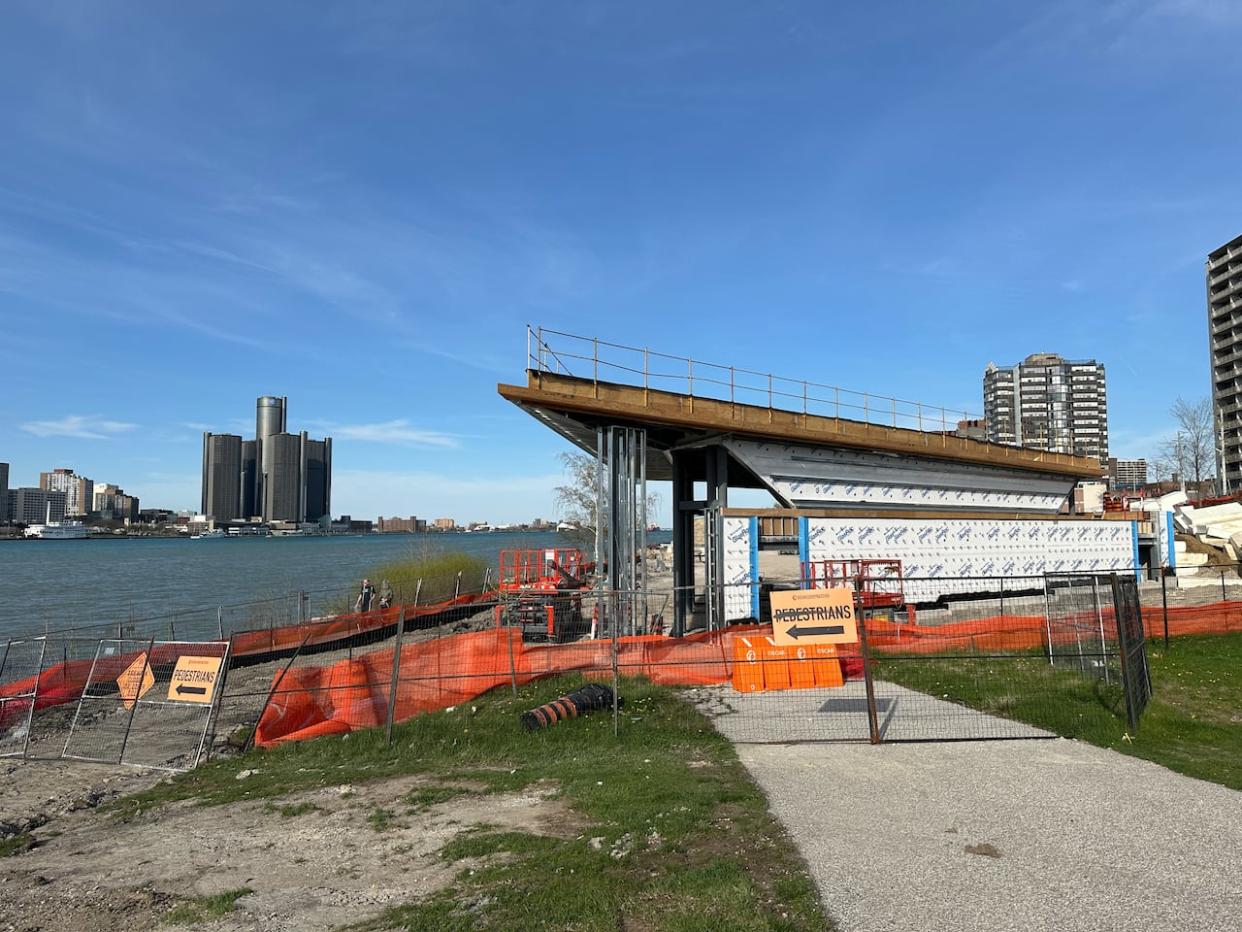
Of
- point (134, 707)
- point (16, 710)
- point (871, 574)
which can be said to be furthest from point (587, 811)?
point (871, 574)

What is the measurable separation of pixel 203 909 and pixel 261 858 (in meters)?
1.19

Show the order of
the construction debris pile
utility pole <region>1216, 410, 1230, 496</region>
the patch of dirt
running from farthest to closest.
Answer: utility pole <region>1216, 410, 1230, 496</region>
the construction debris pile
the patch of dirt

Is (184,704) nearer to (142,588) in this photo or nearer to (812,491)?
(812,491)

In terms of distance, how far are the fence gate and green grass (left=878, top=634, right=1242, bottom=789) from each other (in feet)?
40.1

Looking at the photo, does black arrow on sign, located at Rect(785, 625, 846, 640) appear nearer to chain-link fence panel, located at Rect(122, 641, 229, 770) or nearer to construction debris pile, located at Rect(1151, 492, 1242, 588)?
chain-link fence panel, located at Rect(122, 641, 229, 770)

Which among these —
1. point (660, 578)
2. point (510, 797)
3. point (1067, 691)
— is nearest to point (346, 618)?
point (510, 797)

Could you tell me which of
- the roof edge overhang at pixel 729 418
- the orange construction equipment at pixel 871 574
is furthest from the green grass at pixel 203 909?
the orange construction equipment at pixel 871 574

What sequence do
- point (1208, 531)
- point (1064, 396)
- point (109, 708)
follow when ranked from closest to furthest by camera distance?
point (109, 708) → point (1208, 531) → point (1064, 396)

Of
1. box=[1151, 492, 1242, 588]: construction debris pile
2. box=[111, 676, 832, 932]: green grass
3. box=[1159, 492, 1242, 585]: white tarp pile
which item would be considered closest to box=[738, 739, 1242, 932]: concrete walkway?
box=[111, 676, 832, 932]: green grass

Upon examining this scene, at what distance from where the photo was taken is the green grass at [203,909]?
608 centimetres

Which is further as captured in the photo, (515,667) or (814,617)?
(515,667)

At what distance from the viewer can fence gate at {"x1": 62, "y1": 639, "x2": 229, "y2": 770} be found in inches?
488

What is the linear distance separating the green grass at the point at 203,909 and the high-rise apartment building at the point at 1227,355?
120m

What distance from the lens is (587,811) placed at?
819cm
